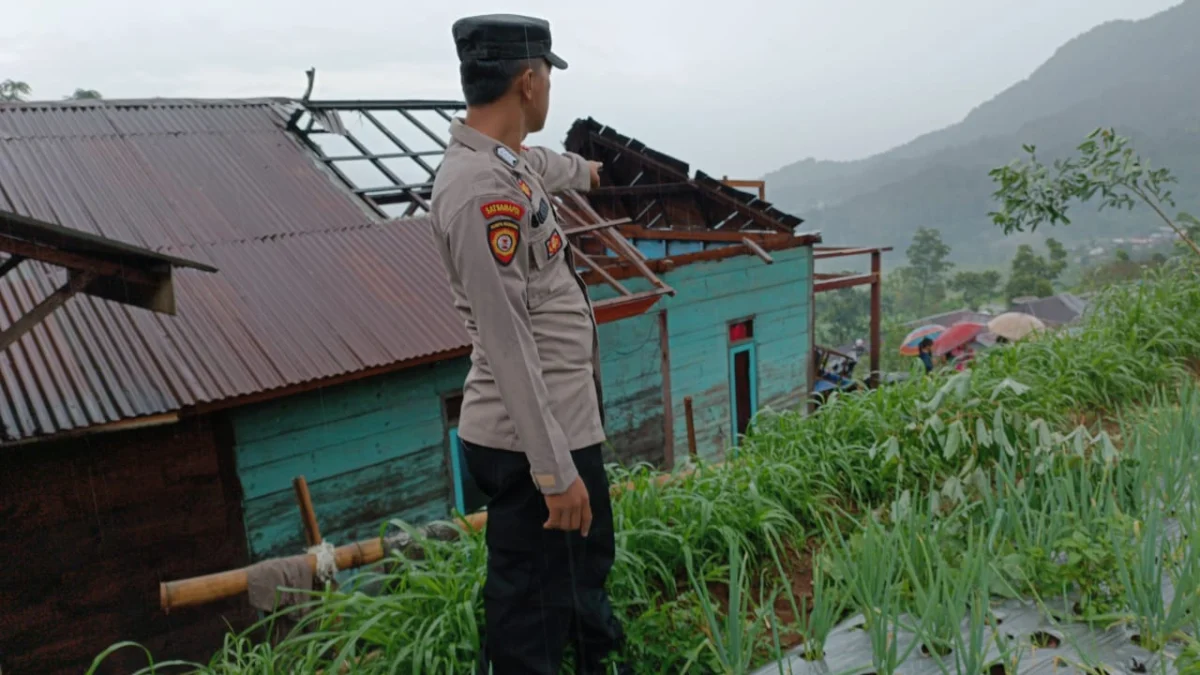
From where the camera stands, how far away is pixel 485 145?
193 centimetres

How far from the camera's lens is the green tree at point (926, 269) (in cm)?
5125

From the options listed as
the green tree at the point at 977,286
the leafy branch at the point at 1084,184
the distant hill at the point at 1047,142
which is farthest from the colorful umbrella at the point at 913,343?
the distant hill at the point at 1047,142

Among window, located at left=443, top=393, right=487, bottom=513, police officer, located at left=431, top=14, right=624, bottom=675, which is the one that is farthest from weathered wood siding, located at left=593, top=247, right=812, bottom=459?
police officer, located at left=431, top=14, right=624, bottom=675

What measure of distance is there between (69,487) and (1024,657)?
517 cm

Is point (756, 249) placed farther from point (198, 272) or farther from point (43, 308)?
point (43, 308)

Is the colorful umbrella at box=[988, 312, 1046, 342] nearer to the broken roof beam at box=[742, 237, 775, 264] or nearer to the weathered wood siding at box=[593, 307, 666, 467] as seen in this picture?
the broken roof beam at box=[742, 237, 775, 264]

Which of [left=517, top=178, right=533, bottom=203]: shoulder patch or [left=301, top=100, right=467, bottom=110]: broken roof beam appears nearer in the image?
[left=517, top=178, right=533, bottom=203]: shoulder patch

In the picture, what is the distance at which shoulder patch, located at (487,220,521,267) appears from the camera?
1.77 meters

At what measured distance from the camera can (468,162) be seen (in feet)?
6.05

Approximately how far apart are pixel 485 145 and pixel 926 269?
55.7m

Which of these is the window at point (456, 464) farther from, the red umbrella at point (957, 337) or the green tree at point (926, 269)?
the green tree at point (926, 269)

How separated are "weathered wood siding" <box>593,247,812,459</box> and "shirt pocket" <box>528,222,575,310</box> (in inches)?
249

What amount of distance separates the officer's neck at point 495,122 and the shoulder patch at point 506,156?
4 cm

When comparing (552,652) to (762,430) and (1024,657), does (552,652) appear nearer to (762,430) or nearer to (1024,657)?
(1024,657)
